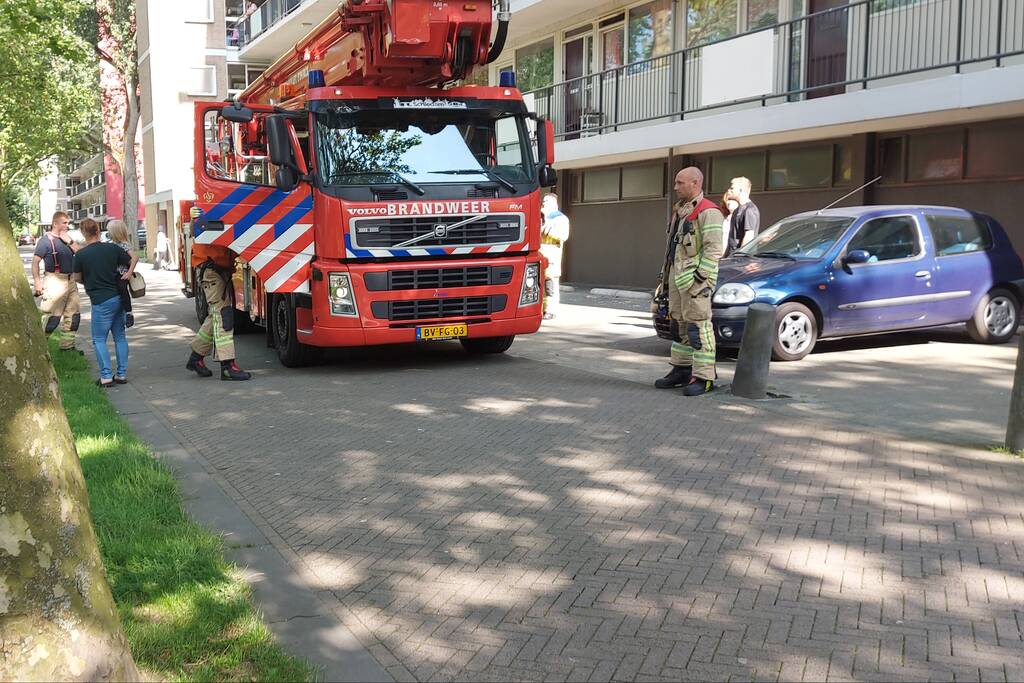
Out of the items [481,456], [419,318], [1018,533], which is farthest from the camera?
[419,318]

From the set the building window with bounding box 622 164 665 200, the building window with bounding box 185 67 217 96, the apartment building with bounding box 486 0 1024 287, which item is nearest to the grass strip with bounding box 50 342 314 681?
the apartment building with bounding box 486 0 1024 287

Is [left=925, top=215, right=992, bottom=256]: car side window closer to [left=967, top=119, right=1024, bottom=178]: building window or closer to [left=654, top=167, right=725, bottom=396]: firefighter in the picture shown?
[left=967, top=119, right=1024, bottom=178]: building window

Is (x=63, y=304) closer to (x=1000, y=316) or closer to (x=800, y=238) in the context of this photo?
(x=800, y=238)

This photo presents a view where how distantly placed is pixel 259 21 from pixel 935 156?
30.4 m

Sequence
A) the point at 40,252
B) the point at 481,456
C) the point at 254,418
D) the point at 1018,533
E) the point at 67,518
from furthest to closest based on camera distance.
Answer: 1. the point at 40,252
2. the point at 254,418
3. the point at 481,456
4. the point at 1018,533
5. the point at 67,518

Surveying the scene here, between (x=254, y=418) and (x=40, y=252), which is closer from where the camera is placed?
(x=254, y=418)

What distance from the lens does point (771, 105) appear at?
55.0 feet

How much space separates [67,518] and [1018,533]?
4212 mm

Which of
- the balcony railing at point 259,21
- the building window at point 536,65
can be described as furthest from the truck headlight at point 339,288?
the balcony railing at point 259,21

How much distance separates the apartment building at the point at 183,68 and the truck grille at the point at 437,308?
123ft

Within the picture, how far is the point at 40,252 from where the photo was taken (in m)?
12.4

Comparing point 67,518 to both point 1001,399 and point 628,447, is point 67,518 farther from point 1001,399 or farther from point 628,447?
point 1001,399

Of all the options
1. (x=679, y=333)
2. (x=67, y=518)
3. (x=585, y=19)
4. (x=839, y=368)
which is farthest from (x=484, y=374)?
(x=585, y=19)

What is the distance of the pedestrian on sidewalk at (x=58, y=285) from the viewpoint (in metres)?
11.9
